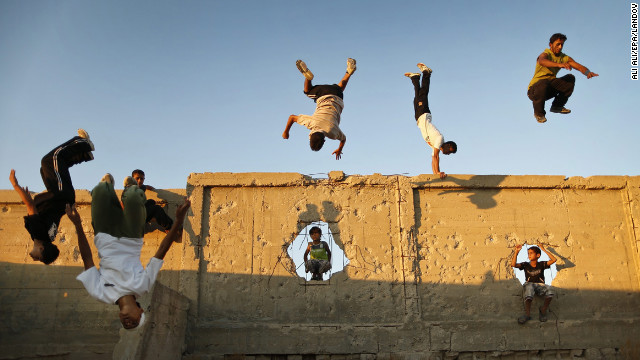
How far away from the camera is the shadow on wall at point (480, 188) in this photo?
350 inches

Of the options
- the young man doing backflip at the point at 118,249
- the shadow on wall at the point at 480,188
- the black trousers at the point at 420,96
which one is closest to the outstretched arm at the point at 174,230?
the young man doing backflip at the point at 118,249

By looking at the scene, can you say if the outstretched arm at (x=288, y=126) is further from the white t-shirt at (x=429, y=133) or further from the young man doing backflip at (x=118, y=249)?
the young man doing backflip at (x=118, y=249)

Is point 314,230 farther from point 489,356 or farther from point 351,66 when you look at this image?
point 489,356

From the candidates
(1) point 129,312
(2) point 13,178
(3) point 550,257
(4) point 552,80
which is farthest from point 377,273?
(2) point 13,178

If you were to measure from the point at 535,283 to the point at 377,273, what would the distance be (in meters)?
2.41

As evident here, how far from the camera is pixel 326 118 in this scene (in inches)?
322

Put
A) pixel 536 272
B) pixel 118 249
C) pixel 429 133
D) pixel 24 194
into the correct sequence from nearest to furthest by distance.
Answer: pixel 118 249, pixel 24 194, pixel 536 272, pixel 429 133

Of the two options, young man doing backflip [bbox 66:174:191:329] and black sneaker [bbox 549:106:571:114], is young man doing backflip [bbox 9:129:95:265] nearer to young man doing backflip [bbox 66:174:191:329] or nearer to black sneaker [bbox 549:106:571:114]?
young man doing backflip [bbox 66:174:191:329]

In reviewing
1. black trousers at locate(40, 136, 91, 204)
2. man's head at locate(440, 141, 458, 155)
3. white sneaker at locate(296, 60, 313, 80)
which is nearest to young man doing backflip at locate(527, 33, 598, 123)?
man's head at locate(440, 141, 458, 155)

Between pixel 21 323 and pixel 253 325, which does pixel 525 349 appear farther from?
pixel 21 323

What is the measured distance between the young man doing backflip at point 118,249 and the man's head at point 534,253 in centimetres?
600

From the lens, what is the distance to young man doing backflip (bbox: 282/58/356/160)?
807cm

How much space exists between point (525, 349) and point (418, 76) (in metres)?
4.56

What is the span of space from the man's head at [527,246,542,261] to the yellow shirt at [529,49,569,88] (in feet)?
8.49
